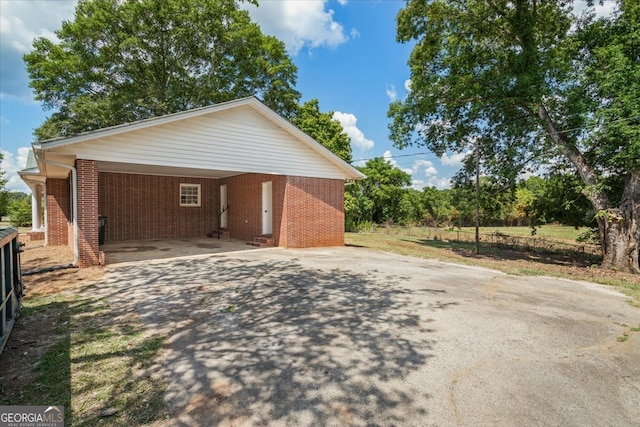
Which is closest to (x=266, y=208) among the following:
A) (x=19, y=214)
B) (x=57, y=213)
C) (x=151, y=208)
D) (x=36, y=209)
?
(x=151, y=208)

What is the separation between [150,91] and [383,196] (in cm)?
2048

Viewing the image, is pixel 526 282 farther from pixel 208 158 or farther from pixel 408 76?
pixel 408 76

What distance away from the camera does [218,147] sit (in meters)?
10.2

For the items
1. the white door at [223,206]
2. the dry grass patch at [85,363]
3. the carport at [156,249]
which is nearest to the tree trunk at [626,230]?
the carport at [156,249]

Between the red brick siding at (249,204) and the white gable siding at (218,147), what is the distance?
109 centimetres

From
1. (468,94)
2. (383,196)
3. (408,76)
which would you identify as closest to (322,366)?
(468,94)

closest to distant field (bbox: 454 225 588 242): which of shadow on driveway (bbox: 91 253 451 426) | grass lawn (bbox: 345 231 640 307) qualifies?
grass lawn (bbox: 345 231 640 307)

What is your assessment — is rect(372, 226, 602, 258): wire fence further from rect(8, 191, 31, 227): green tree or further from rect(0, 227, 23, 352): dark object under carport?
rect(8, 191, 31, 227): green tree

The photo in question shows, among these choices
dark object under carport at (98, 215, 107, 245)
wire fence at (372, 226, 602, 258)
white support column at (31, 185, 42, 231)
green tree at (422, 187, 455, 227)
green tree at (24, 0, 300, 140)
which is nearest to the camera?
dark object under carport at (98, 215, 107, 245)

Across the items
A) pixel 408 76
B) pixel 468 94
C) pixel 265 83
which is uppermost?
pixel 265 83

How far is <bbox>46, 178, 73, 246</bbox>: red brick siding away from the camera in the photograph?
1244 cm

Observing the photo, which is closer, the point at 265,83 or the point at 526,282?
the point at 526,282

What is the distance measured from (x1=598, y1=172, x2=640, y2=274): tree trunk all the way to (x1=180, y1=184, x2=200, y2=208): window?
1650cm

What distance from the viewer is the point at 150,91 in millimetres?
22422
